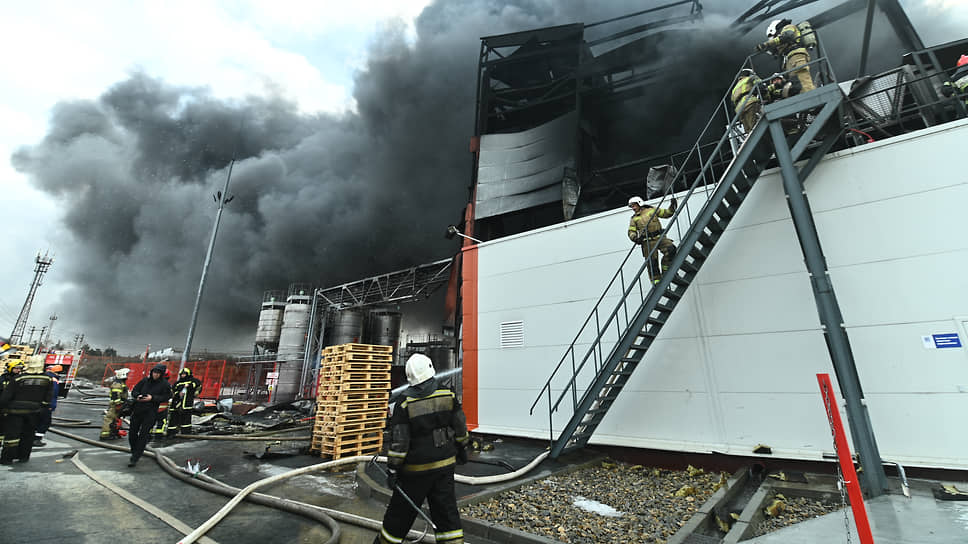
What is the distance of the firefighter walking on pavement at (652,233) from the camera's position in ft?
22.9

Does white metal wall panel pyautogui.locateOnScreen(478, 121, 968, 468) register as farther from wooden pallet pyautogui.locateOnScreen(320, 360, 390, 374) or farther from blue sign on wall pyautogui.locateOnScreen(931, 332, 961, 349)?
wooden pallet pyautogui.locateOnScreen(320, 360, 390, 374)

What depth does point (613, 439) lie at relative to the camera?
25.9 ft

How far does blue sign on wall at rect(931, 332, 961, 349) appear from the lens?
18.0 feet

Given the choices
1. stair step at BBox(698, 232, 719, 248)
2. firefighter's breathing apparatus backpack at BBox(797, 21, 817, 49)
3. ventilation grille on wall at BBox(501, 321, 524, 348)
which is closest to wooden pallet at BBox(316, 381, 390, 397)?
ventilation grille on wall at BBox(501, 321, 524, 348)

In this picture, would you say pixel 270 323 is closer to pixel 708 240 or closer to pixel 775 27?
pixel 708 240

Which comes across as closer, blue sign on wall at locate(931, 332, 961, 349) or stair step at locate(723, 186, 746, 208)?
blue sign on wall at locate(931, 332, 961, 349)

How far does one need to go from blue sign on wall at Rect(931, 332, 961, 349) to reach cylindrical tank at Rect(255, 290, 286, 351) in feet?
94.8

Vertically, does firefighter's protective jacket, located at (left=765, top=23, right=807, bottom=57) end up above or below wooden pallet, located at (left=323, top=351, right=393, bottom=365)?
above

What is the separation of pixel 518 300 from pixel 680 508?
19.6 feet

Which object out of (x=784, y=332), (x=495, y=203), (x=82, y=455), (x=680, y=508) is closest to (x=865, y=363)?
(x=784, y=332)

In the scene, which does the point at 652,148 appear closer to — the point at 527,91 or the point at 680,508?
the point at 527,91

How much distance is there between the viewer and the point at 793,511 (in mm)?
4746

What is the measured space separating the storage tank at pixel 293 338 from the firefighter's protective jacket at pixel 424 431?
22444 millimetres

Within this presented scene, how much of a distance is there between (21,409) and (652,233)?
12.0 meters
